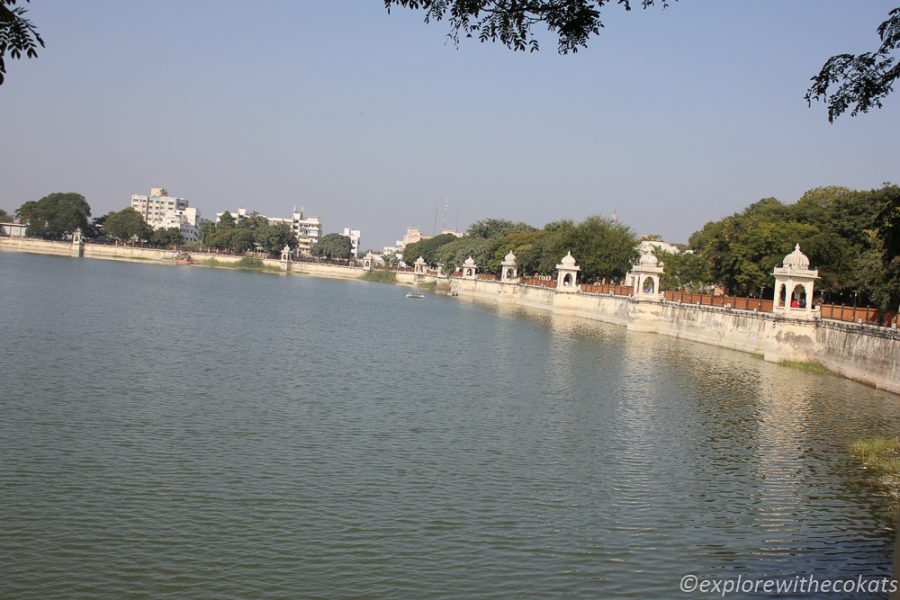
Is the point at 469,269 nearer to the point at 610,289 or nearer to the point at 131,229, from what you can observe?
the point at 610,289

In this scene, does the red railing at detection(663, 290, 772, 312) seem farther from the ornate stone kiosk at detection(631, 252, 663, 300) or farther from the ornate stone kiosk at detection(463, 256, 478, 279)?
the ornate stone kiosk at detection(463, 256, 478, 279)

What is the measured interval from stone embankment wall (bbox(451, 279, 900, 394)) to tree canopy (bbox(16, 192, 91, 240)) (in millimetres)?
115790

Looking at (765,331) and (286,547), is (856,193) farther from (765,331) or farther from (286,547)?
(286,547)

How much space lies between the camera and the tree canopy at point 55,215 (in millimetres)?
156250

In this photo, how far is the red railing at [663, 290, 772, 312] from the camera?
41781 millimetres

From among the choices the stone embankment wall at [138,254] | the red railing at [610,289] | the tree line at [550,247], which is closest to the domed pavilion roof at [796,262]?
the red railing at [610,289]

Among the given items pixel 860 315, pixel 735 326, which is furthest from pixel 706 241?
pixel 860 315

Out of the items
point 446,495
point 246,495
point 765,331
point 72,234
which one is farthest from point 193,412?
point 72,234

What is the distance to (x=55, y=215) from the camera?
156 metres

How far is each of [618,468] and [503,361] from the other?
18036 mm

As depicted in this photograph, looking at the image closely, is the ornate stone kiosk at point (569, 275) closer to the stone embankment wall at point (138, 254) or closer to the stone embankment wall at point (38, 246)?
the stone embankment wall at point (138, 254)

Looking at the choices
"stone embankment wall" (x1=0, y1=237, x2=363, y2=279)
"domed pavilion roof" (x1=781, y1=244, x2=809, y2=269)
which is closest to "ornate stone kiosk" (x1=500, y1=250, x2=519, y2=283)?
"domed pavilion roof" (x1=781, y1=244, x2=809, y2=269)

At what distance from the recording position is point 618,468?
55.1 feet

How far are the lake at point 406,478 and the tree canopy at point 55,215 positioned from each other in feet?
452
